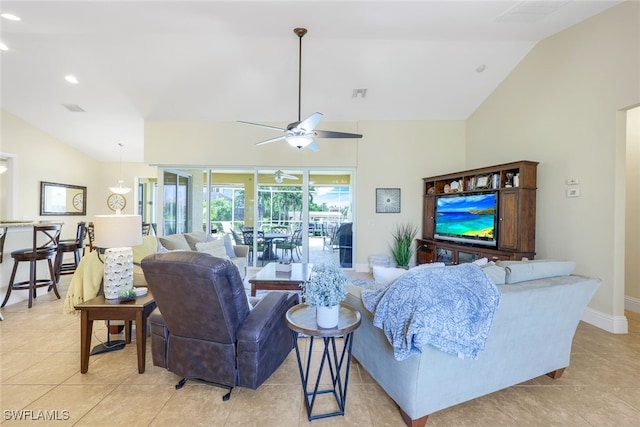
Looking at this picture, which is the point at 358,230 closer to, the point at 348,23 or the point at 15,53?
the point at 348,23

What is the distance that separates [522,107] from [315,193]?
3.94 m

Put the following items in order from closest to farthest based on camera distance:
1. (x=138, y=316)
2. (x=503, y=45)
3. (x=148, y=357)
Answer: (x=138, y=316)
(x=148, y=357)
(x=503, y=45)

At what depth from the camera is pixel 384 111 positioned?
18.9 feet

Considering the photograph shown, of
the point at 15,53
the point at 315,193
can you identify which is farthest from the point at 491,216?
the point at 15,53

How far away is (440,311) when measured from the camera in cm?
160

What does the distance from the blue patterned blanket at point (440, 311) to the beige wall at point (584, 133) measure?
9.47ft

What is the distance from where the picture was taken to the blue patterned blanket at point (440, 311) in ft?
5.16

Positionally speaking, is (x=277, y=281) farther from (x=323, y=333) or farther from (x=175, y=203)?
(x=175, y=203)

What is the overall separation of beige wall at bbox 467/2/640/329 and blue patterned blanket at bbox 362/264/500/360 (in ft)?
9.47

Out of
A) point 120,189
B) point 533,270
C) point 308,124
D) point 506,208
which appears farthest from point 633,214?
point 120,189

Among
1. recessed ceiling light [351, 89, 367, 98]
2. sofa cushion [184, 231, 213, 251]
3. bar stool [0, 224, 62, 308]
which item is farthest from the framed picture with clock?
recessed ceiling light [351, 89, 367, 98]

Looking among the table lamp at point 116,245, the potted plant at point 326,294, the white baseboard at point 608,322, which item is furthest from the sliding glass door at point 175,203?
the white baseboard at point 608,322

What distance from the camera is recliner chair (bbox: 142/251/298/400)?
185 centimetres

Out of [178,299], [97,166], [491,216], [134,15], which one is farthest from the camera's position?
[97,166]
